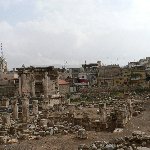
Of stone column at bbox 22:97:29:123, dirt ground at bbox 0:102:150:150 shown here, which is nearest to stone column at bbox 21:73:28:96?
stone column at bbox 22:97:29:123

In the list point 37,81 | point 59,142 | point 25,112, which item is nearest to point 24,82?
point 37,81

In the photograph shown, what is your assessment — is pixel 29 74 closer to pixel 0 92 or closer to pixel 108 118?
pixel 0 92

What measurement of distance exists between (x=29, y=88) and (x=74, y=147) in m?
36.6

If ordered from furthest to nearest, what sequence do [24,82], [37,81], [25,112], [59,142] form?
1. [37,81]
2. [24,82]
3. [25,112]
4. [59,142]

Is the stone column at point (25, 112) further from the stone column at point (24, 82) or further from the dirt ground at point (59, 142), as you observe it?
the stone column at point (24, 82)

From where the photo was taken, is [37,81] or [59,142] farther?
[37,81]

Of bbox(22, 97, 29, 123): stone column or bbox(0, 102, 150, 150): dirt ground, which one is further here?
bbox(22, 97, 29, 123): stone column

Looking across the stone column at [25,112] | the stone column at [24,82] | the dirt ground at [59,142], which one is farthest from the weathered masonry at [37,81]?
the dirt ground at [59,142]

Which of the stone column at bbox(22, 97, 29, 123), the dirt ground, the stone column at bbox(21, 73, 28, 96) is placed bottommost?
the dirt ground

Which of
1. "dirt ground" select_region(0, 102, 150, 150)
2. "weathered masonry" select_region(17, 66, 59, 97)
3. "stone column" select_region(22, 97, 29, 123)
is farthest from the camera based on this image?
"weathered masonry" select_region(17, 66, 59, 97)

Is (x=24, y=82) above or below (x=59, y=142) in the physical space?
above

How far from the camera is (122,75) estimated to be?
7681 cm

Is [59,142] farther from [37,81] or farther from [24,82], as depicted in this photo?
[37,81]

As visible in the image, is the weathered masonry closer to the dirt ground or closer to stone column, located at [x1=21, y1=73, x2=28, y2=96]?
stone column, located at [x1=21, y1=73, x2=28, y2=96]
